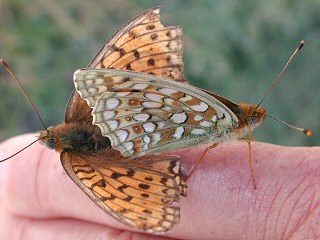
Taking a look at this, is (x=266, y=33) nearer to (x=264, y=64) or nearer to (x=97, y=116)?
(x=264, y=64)

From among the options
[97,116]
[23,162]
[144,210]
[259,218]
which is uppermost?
[97,116]

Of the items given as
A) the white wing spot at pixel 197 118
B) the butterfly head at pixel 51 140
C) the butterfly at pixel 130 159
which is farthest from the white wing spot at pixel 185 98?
the butterfly head at pixel 51 140

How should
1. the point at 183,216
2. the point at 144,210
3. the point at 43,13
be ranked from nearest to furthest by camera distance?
the point at 144,210, the point at 183,216, the point at 43,13

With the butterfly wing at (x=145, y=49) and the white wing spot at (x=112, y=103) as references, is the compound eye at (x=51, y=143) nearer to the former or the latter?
the butterfly wing at (x=145, y=49)

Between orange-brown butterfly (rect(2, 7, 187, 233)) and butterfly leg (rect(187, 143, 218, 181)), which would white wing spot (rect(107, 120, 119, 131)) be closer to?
orange-brown butterfly (rect(2, 7, 187, 233))

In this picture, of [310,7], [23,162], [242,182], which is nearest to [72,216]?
[23,162]

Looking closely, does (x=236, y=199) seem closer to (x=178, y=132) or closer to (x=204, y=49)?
(x=178, y=132)
